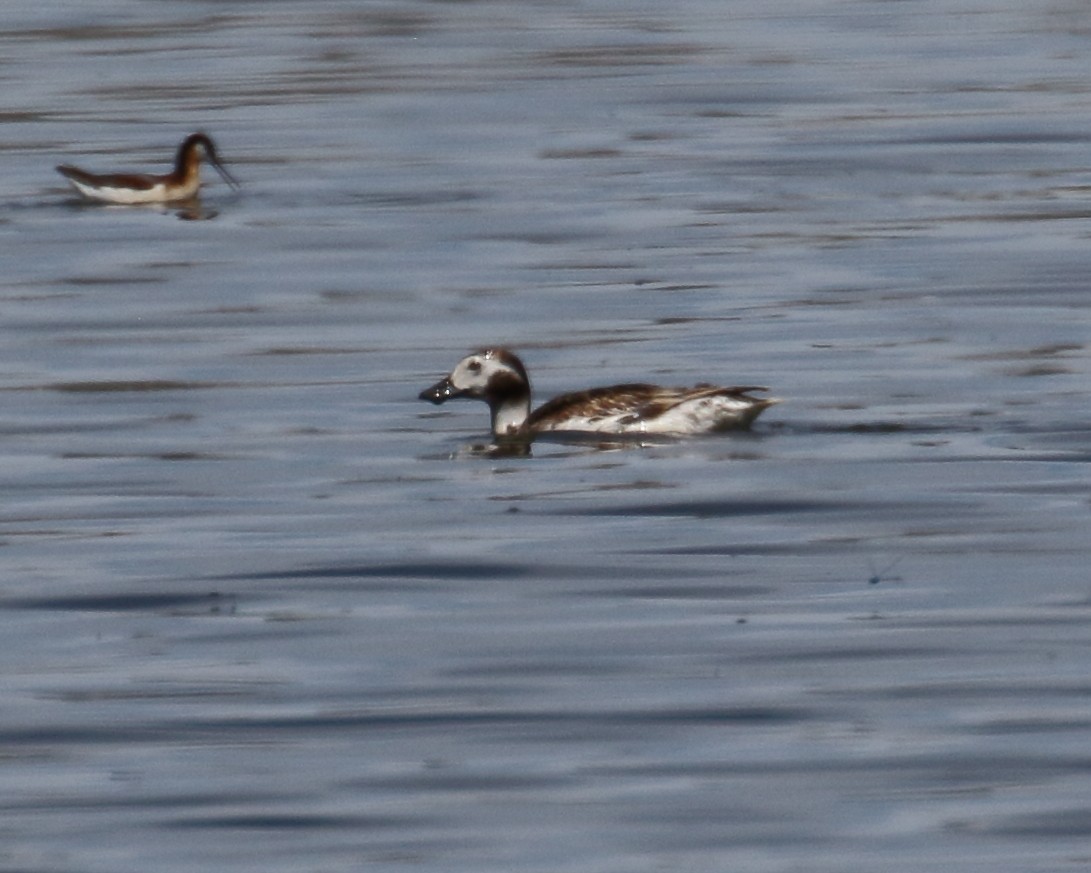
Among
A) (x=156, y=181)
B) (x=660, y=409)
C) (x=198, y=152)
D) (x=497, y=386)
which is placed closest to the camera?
(x=660, y=409)

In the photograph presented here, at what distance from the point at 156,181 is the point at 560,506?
12.7 metres

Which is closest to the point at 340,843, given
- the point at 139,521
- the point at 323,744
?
the point at 323,744

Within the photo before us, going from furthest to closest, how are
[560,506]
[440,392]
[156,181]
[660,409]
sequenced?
1. [156,181]
2. [440,392]
3. [660,409]
4. [560,506]

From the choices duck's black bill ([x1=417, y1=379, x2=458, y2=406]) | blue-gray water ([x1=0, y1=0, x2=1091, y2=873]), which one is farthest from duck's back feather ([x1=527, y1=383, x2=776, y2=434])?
duck's black bill ([x1=417, y1=379, x2=458, y2=406])

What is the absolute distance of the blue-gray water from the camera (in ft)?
25.8

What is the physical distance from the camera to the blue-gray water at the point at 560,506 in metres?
7.88

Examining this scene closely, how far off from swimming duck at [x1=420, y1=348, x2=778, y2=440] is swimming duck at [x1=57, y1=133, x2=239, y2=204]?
9.99 m

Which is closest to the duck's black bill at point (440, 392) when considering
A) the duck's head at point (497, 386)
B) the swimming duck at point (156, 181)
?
the duck's head at point (497, 386)

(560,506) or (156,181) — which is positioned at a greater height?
(560,506)

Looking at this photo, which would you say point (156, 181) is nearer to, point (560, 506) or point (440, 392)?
point (440, 392)

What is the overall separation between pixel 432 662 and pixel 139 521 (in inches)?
117

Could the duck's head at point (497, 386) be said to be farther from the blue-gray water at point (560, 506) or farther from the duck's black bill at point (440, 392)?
the blue-gray water at point (560, 506)

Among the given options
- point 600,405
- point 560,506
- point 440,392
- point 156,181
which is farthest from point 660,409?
point 156,181

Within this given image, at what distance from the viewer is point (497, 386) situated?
14516 mm
